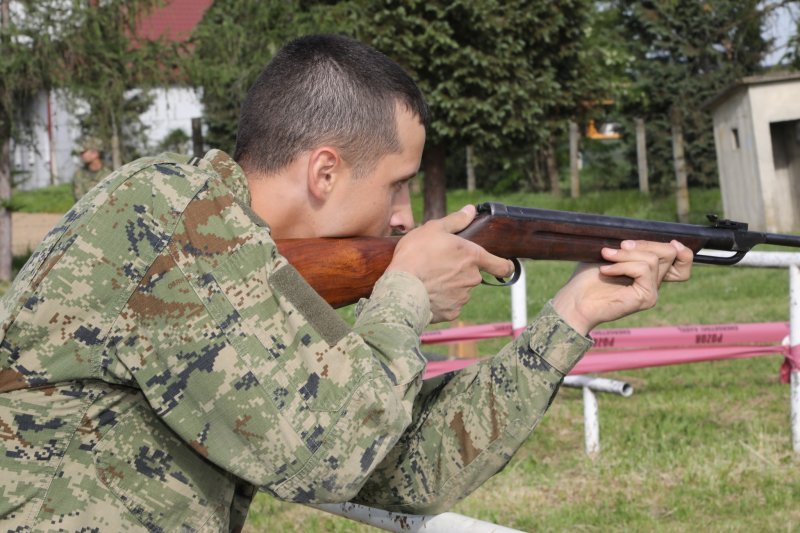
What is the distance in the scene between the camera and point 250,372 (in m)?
2.04

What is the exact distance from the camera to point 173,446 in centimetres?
220

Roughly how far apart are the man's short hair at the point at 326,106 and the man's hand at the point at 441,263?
0.22 metres

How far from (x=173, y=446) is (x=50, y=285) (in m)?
0.42

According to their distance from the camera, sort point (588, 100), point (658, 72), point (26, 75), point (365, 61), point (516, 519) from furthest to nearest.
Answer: point (658, 72) < point (588, 100) < point (26, 75) < point (516, 519) < point (365, 61)

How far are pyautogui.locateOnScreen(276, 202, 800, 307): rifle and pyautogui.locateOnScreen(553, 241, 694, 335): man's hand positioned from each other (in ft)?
0.14

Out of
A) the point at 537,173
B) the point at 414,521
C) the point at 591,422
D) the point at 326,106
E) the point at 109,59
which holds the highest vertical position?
the point at 537,173

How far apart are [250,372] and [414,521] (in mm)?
732

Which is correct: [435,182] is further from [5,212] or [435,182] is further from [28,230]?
[28,230]

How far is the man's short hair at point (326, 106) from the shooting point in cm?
251

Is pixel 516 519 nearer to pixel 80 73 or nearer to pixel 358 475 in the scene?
pixel 358 475

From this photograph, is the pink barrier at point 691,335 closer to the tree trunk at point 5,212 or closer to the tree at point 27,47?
the tree at point 27,47

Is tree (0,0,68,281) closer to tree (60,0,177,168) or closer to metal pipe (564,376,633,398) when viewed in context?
tree (60,0,177,168)

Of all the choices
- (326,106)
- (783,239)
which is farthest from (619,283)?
(326,106)

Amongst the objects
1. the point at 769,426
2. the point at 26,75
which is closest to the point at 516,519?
the point at 769,426
